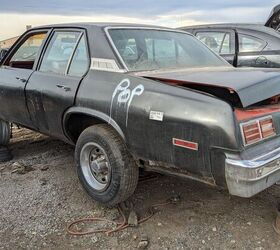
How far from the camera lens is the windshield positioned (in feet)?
12.7

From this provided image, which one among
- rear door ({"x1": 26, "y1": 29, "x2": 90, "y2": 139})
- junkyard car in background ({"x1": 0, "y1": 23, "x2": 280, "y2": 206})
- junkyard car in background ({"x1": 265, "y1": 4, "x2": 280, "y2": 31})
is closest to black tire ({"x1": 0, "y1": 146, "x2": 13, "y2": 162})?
junkyard car in background ({"x1": 0, "y1": 23, "x2": 280, "y2": 206})

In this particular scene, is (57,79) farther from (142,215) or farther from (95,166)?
(142,215)

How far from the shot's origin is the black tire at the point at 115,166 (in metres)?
3.51

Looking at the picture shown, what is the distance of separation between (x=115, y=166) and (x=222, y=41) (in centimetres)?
447

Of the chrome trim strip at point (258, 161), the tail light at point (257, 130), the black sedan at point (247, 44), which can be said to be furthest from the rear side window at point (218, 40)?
the chrome trim strip at point (258, 161)

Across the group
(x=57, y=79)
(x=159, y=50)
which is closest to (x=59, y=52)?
(x=57, y=79)

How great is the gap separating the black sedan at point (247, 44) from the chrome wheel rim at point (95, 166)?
397 cm

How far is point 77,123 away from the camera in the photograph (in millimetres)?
4184

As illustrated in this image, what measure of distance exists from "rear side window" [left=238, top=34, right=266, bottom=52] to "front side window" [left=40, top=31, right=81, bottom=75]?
369 centimetres

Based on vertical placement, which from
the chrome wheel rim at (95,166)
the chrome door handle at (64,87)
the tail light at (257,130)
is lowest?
the chrome wheel rim at (95,166)

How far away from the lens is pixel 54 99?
13.5 ft

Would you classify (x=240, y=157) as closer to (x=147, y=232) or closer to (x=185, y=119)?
(x=185, y=119)

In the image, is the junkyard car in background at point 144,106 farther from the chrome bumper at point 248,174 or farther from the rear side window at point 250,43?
the rear side window at point 250,43

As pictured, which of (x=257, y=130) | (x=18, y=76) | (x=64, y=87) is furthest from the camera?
(x=18, y=76)
